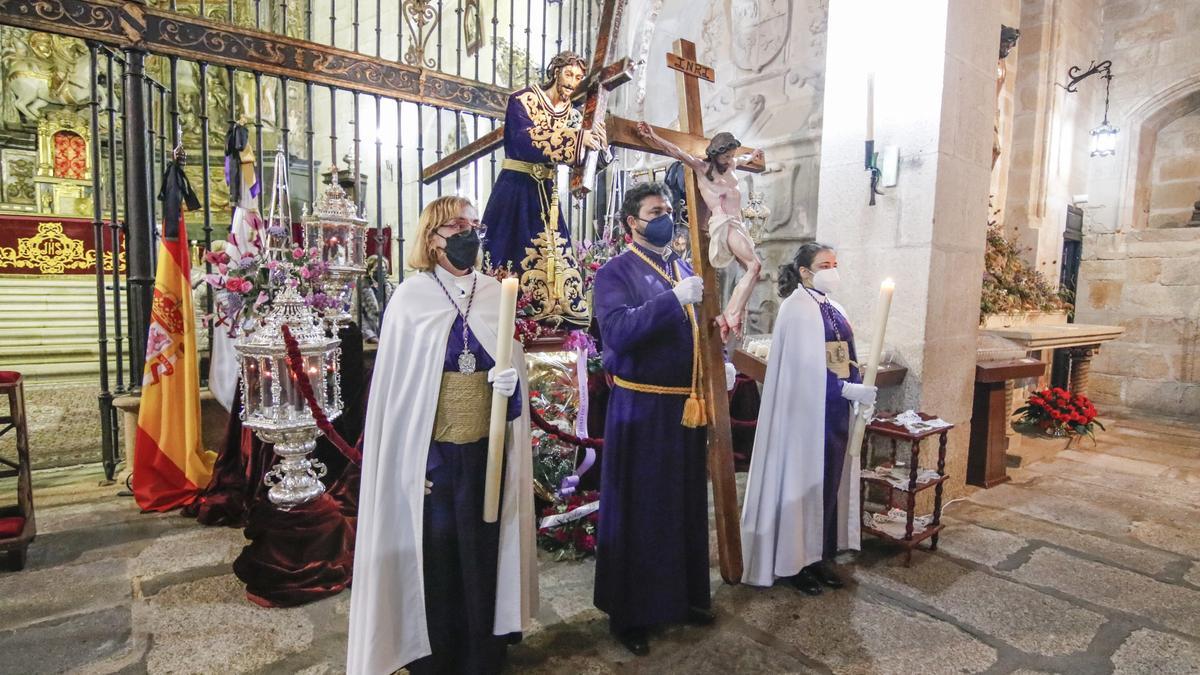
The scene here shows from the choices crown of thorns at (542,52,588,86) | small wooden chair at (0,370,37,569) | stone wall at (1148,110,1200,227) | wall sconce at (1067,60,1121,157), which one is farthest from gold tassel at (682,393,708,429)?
stone wall at (1148,110,1200,227)

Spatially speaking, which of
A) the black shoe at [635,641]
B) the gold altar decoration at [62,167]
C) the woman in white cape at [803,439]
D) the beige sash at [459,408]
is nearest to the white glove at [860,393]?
the woman in white cape at [803,439]

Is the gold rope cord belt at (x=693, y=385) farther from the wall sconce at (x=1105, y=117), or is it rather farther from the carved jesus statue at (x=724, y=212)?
the wall sconce at (x=1105, y=117)

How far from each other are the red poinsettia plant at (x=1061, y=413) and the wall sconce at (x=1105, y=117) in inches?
149

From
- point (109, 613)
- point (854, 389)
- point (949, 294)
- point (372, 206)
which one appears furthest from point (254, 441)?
point (372, 206)

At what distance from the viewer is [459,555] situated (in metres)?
2.34

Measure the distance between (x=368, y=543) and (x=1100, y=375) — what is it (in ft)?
33.3

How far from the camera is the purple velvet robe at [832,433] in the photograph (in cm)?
338

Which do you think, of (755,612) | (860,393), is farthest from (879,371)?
(755,612)

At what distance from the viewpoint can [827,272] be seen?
343cm

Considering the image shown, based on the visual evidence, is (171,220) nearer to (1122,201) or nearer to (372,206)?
(372,206)

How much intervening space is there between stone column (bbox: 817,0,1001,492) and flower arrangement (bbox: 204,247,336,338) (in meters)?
3.63

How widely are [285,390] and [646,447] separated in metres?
2.00

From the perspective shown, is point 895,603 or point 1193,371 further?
point 1193,371

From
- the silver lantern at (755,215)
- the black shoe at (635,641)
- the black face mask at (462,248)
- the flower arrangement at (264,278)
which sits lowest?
the black shoe at (635,641)
